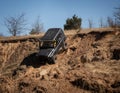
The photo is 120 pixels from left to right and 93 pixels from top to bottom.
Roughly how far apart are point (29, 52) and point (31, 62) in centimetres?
224

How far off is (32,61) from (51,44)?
248 cm

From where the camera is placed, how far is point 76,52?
70.0ft

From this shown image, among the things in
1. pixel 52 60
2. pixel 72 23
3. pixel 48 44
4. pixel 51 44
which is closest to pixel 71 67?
pixel 52 60

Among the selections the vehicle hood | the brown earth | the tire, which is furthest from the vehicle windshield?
the brown earth

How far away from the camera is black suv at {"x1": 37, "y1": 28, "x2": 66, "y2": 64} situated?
20.0m

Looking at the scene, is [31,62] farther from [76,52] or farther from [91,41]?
[91,41]

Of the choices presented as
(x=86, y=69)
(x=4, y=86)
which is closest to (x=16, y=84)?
(x=4, y=86)

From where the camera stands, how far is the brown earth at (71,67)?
15.8m

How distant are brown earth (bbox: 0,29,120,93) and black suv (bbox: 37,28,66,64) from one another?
2.08ft

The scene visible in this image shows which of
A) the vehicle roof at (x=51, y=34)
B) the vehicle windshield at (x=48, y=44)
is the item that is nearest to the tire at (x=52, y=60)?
the vehicle windshield at (x=48, y=44)

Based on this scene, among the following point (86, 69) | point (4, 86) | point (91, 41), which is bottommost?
point (4, 86)

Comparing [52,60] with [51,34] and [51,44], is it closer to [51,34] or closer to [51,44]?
[51,44]

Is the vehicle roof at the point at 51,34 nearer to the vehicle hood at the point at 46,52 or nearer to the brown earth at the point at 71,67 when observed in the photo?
the vehicle hood at the point at 46,52

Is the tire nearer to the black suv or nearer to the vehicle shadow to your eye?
the black suv
